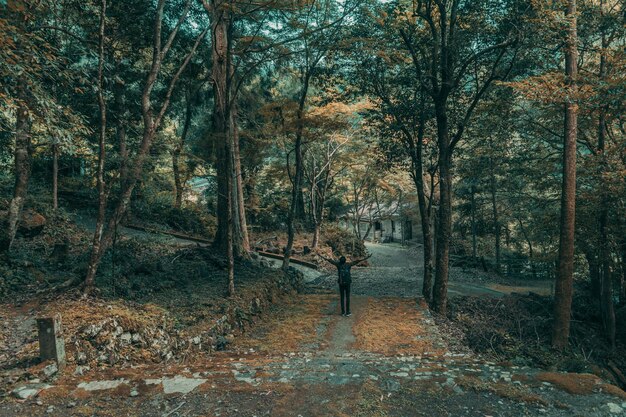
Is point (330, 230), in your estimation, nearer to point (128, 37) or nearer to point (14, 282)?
point (128, 37)

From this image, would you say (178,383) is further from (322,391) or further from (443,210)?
(443,210)

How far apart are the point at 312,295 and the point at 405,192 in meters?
23.0

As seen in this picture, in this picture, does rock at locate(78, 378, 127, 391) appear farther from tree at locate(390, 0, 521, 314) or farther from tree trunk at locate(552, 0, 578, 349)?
tree trunk at locate(552, 0, 578, 349)

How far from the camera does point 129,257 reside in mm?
10227

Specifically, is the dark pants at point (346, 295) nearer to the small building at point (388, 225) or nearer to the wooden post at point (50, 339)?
the wooden post at point (50, 339)

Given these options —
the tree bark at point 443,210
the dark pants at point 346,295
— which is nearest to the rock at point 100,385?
the dark pants at point 346,295

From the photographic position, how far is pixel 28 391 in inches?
161

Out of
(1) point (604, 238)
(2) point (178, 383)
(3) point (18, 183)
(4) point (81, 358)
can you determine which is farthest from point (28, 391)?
(1) point (604, 238)

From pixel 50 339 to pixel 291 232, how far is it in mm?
8944

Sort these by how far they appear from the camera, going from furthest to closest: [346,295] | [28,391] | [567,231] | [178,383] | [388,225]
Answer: [388,225]
[346,295]
[567,231]
[178,383]
[28,391]

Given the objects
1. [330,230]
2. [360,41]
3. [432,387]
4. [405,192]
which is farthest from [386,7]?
[405,192]

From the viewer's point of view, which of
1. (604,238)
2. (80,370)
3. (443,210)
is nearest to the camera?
(80,370)

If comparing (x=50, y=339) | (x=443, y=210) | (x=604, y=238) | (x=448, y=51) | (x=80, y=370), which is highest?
(x=448, y=51)

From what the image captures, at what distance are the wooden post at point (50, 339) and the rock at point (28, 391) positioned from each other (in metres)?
0.40
